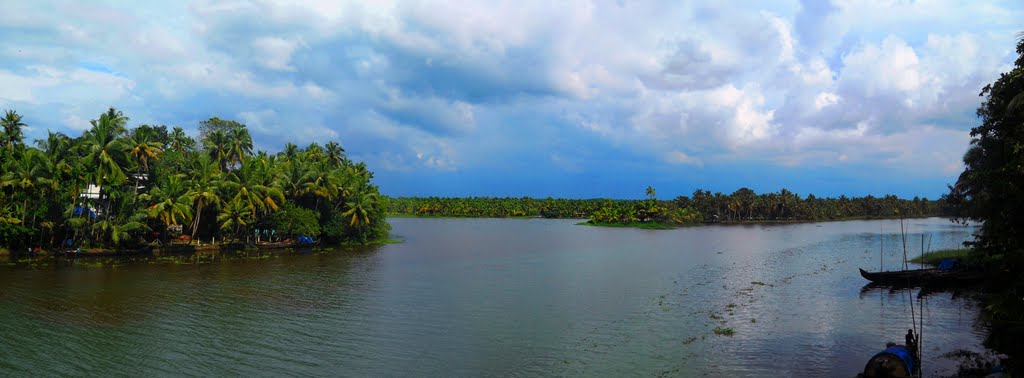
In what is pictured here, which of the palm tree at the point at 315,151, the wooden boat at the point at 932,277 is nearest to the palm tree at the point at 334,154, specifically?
the palm tree at the point at 315,151

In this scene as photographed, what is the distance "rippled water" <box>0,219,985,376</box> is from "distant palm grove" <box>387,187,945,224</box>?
95.6 m

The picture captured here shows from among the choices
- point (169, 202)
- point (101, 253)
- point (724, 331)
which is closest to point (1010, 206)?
point (724, 331)

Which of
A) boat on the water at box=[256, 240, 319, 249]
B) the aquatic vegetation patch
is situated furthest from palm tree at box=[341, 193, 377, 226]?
the aquatic vegetation patch

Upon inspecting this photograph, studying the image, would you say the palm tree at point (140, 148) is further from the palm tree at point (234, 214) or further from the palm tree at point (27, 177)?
the palm tree at point (234, 214)

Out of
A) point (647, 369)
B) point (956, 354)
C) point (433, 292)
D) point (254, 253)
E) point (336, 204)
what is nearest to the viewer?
point (647, 369)

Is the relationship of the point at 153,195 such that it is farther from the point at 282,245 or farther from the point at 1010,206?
the point at 1010,206

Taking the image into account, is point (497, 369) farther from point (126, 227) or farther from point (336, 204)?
point (336, 204)

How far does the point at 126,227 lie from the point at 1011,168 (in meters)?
62.6

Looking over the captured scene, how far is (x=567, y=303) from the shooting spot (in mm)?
33125

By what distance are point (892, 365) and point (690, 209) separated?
487ft

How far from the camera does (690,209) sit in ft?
527

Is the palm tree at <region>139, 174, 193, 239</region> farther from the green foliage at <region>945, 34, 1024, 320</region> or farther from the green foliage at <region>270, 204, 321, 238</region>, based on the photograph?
the green foliage at <region>945, 34, 1024, 320</region>

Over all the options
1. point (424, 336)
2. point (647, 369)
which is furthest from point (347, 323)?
point (647, 369)

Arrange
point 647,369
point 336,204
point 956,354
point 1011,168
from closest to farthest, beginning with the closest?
point 1011,168
point 647,369
point 956,354
point 336,204
